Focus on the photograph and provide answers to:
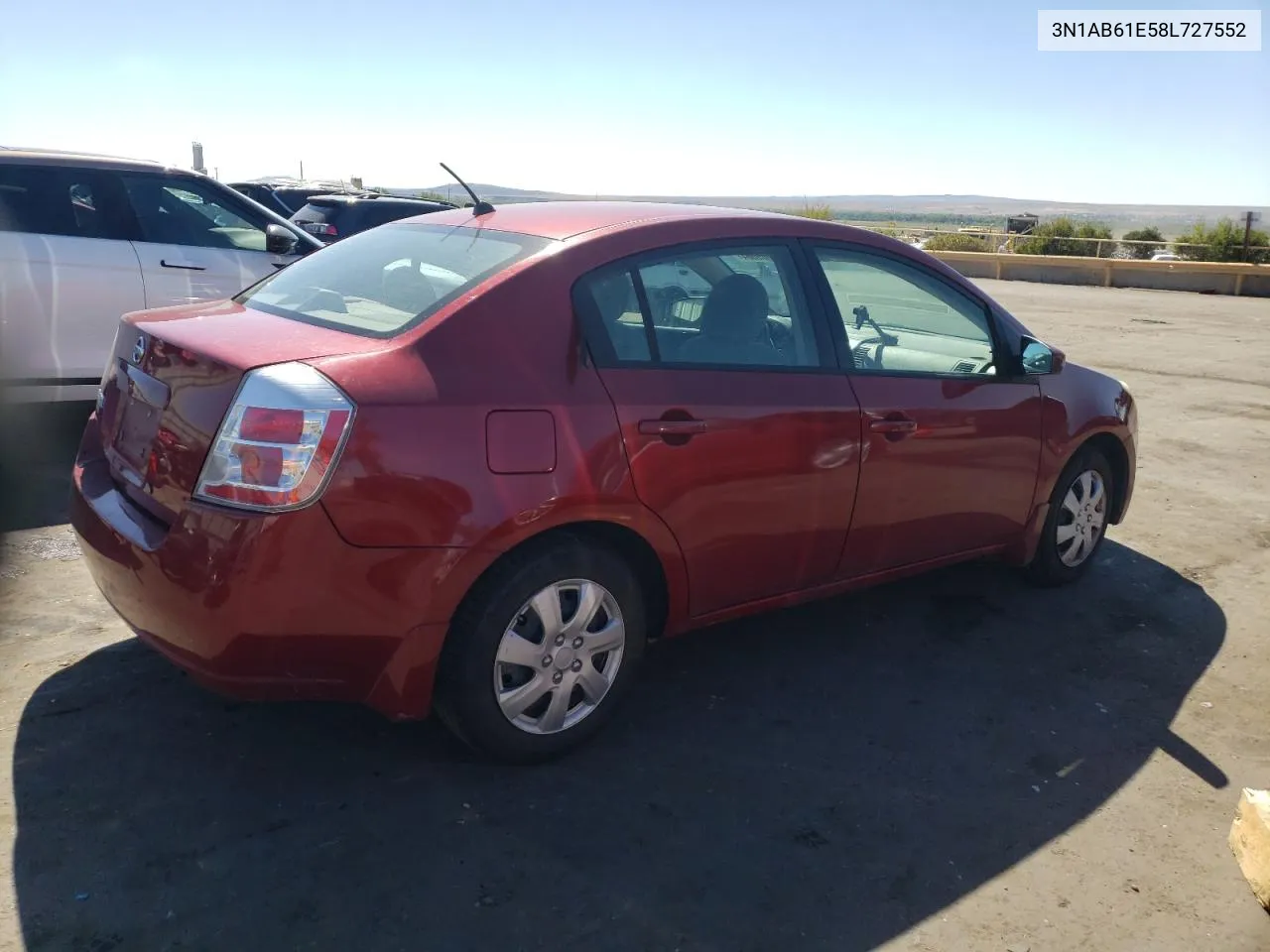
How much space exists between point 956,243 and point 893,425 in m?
32.1

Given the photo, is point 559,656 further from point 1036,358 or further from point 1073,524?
point 1073,524

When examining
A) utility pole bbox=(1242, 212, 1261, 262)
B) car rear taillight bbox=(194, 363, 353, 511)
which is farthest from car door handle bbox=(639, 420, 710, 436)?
utility pole bbox=(1242, 212, 1261, 262)

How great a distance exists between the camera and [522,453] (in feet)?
10.3

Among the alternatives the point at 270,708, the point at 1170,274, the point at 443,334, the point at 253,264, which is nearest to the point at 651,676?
the point at 270,708

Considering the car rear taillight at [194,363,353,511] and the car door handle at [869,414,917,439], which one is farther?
the car door handle at [869,414,917,439]

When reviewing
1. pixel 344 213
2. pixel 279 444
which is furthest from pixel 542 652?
pixel 344 213

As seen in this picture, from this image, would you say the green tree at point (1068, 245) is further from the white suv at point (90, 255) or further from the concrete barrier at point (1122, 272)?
the white suv at point (90, 255)

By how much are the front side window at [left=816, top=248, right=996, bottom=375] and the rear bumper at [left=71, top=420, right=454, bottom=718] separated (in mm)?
1928

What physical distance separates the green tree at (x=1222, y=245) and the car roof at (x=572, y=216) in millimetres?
29014

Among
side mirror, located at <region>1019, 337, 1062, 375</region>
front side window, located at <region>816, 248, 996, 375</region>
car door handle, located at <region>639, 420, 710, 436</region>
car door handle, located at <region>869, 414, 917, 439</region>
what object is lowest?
car door handle, located at <region>869, 414, 917, 439</region>

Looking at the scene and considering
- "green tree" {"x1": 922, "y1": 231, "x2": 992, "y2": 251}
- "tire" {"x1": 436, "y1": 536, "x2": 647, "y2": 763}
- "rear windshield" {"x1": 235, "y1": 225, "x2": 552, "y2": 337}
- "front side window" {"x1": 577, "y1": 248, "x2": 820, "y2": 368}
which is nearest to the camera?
"tire" {"x1": 436, "y1": 536, "x2": 647, "y2": 763}

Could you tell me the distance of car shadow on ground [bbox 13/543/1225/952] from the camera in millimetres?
2707

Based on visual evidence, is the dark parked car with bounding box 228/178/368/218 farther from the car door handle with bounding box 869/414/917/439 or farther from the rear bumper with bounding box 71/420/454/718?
the rear bumper with bounding box 71/420/454/718

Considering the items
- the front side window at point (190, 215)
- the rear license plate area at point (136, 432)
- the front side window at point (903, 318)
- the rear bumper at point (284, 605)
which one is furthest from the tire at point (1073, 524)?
the front side window at point (190, 215)
